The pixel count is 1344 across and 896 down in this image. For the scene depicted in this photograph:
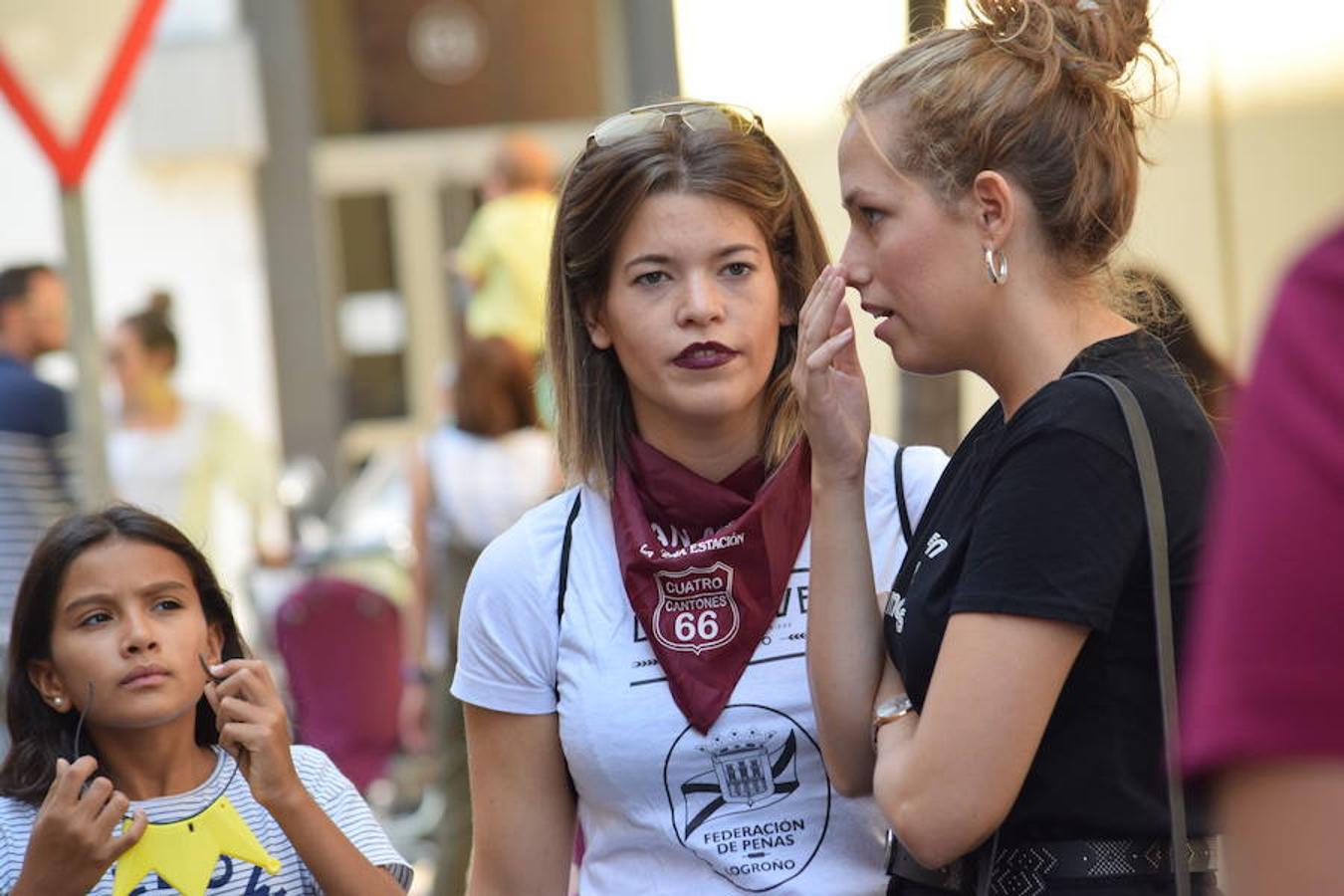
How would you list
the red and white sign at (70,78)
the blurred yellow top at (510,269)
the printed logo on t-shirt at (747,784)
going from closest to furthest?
the printed logo on t-shirt at (747,784), the red and white sign at (70,78), the blurred yellow top at (510,269)

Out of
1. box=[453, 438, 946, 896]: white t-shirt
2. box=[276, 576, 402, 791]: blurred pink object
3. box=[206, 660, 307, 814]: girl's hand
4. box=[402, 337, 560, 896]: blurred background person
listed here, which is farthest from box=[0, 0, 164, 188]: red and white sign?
box=[453, 438, 946, 896]: white t-shirt

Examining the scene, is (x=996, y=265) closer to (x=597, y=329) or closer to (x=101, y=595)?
(x=597, y=329)

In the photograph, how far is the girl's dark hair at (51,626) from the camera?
112 inches

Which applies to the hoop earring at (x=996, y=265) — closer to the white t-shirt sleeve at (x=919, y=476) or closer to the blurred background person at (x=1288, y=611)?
the white t-shirt sleeve at (x=919, y=476)

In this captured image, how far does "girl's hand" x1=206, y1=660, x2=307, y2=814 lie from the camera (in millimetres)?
2600

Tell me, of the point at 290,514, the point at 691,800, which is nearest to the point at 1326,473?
the point at 691,800

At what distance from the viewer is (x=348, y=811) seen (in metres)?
2.86

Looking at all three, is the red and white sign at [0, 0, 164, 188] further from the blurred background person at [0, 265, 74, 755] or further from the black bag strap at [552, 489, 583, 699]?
the black bag strap at [552, 489, 583, 699]

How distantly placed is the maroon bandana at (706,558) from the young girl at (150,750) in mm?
547

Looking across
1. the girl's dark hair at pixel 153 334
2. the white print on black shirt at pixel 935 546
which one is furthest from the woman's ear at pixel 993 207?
the girl's dark hair at pixel 153 334

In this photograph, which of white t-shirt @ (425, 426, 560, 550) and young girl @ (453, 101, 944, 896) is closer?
young girl @ (453, 101, 944, 896)

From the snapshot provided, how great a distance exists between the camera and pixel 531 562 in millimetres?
2572

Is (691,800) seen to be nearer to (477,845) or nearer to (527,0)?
(477,845)

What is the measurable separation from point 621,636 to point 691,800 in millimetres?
228
